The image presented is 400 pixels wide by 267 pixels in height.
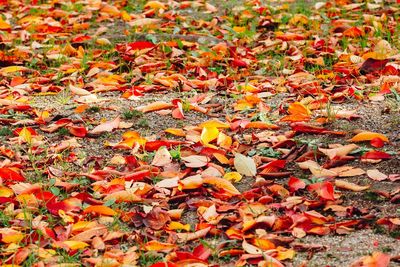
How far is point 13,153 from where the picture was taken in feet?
12.2

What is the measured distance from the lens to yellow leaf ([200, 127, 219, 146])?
3.75 metres

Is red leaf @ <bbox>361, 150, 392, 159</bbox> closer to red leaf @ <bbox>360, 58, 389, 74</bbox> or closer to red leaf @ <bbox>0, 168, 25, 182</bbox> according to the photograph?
red leaf @ <bbox>360, 58, 389, 74</bbox>

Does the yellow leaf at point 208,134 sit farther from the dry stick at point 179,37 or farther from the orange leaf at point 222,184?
the dry stick at point 179,37

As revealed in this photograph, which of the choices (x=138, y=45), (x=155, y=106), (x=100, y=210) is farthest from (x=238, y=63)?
(x=100, y=210)

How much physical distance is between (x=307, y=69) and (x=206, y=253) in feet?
7.51

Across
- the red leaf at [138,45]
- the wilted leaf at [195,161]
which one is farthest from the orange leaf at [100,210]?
the red leaf at [138,45]

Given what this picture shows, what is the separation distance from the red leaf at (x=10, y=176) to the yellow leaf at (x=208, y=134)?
866 millimetres

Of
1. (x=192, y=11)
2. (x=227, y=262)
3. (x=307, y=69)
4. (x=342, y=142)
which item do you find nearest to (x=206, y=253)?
(x=227, y=262)

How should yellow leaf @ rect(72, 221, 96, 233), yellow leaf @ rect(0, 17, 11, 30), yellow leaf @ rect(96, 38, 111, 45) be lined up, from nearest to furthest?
yellow leaf @ rect(72, 221, 96, 233) → yellow leaf @ rect(96, 38, 111, 45) → yellow leaf @ rect(0, 17, 11, 30)

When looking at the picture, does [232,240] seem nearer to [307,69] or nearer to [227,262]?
[227,262]

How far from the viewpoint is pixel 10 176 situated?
11.3ft

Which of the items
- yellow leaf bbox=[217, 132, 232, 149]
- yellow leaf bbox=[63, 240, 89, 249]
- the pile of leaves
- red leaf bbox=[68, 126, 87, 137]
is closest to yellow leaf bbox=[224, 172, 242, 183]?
the pile of leaves

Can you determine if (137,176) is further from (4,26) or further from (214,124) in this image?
(4,26)

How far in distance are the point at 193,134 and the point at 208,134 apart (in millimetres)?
91
